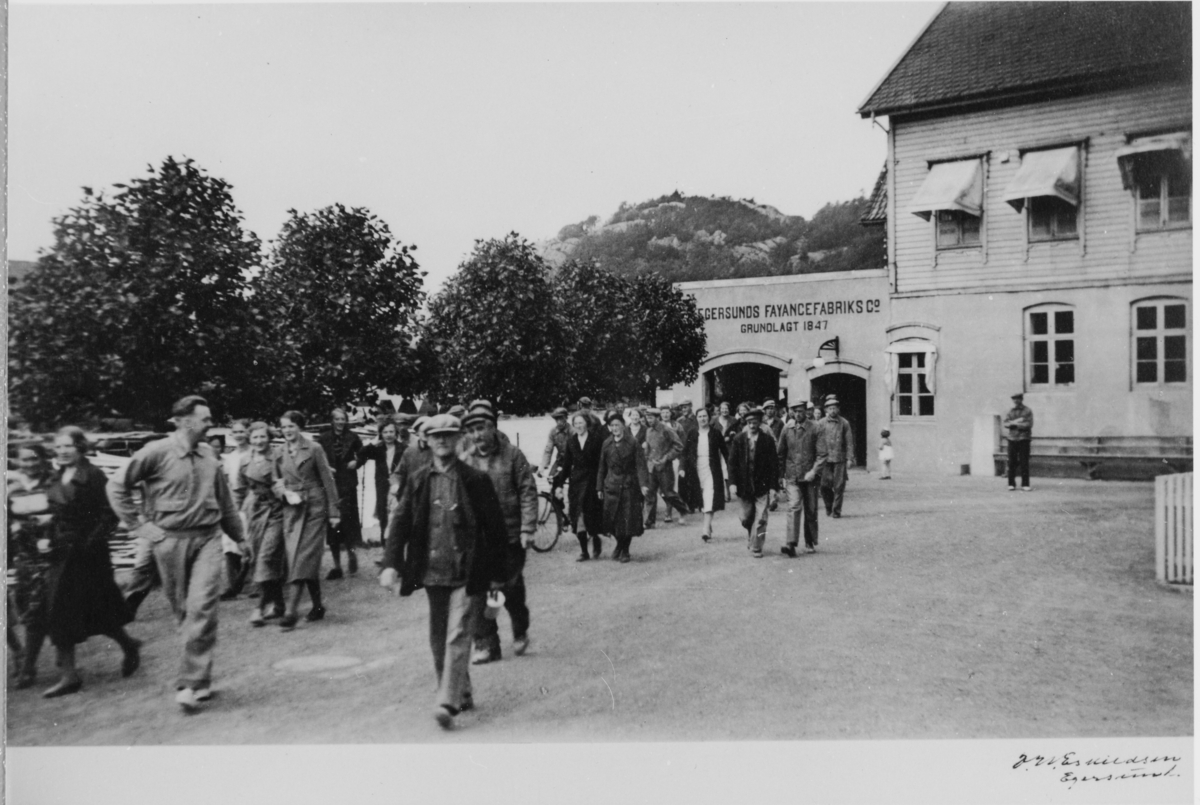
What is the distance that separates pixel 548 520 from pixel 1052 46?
5.35 meters

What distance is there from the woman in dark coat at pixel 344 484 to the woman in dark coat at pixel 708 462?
9.47ft

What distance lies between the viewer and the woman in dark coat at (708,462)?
7.48 m

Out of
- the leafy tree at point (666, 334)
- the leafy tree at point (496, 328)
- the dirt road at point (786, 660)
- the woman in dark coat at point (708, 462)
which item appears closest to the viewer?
the dirt road at point (786, 660)

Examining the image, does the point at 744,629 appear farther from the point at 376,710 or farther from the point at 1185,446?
the point at 1185,446

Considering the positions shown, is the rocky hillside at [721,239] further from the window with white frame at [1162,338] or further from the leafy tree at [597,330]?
the window with white frame at [1162,338]

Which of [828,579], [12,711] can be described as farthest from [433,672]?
[828,579]

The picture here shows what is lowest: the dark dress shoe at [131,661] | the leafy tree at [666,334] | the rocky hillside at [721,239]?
the dark dress shoe at [131,661]

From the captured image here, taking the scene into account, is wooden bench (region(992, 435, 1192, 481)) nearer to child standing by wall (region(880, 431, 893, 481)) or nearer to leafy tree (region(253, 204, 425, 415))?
child standing by wall (region(880, 431, 893, 481))

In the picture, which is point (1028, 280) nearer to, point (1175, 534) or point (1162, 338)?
point (1162, 338)

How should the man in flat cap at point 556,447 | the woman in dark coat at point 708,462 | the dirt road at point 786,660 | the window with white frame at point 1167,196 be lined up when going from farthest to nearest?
the woman in dark coat at point 708,462, the man in flat cap at point 556,447, the window with white frame at point 1167,196, the dirt road at point 786,660

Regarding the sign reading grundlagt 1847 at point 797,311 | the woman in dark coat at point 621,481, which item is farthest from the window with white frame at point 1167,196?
the woman in dark coat at point 621,481

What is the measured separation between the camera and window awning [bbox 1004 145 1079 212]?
523 centimetres

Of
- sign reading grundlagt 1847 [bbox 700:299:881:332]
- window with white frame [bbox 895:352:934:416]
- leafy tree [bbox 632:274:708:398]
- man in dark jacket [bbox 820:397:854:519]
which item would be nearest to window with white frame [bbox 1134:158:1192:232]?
window with white frame [bbox 895:352:934:416]

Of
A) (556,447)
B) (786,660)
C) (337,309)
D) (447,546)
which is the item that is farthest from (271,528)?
(786,660)
